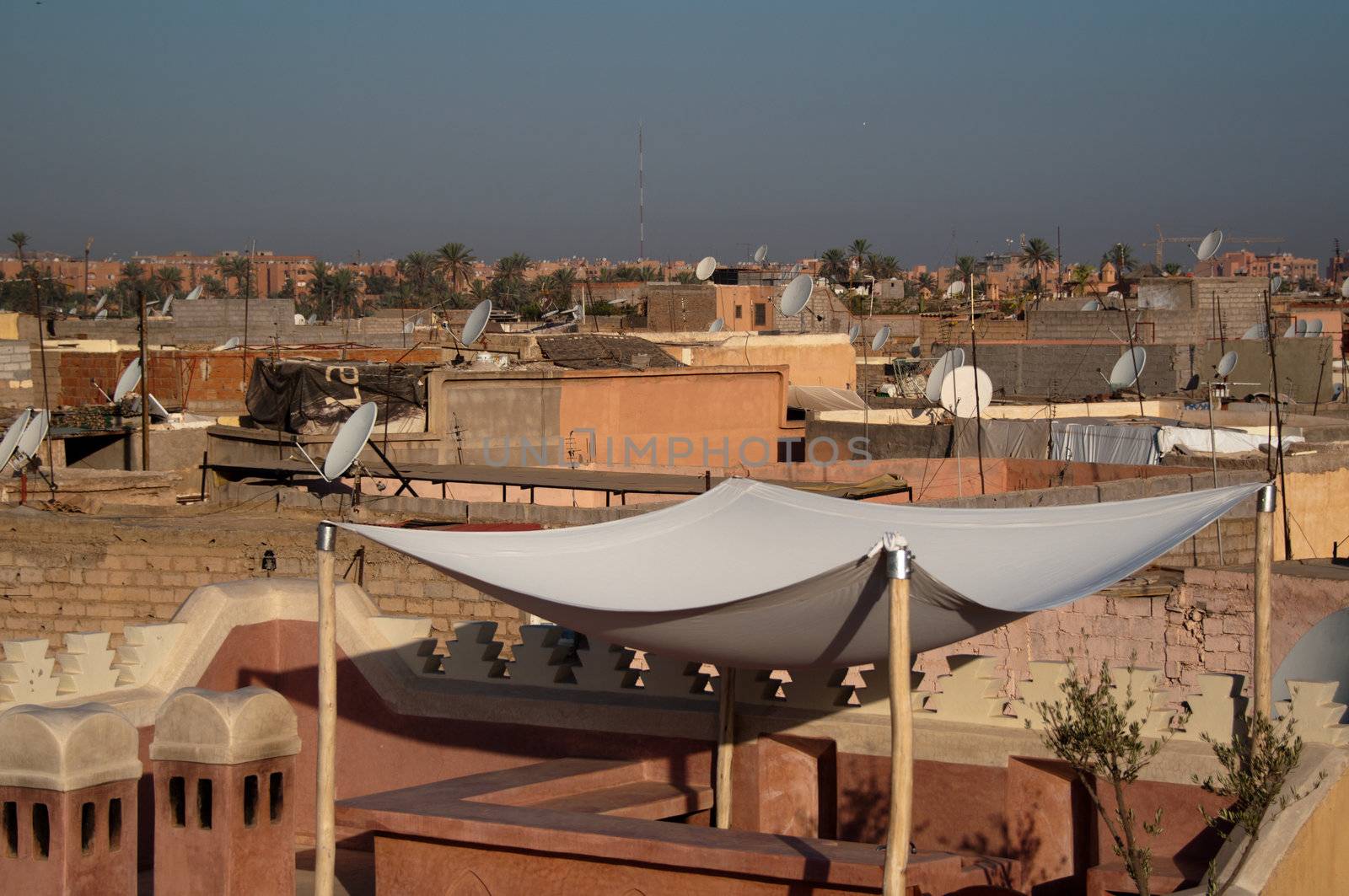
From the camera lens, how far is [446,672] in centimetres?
826

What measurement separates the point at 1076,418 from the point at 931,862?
1804cm

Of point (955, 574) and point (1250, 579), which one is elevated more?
point (955, 574)

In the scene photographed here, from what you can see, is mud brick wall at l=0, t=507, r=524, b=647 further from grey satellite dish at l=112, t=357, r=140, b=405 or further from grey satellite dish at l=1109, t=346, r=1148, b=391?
grey satellite dish at l=1109, t=346, r=1148, b=391

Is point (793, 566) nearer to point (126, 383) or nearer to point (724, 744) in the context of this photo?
→ point (724, 744)

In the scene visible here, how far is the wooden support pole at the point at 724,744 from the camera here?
731 centimetres

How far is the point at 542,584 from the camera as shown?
6137 millimetres

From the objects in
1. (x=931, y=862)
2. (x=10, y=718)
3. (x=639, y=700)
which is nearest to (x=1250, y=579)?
(x=639, y=700)

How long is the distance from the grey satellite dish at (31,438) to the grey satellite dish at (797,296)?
14011 millimetres

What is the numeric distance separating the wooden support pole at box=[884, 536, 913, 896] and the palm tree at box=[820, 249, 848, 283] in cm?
7646

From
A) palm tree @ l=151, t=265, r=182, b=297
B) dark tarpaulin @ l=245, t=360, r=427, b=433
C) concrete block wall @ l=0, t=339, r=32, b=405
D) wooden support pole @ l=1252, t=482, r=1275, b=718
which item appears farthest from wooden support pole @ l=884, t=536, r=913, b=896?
palm tree @ l=151, t=265, r=182, b=297

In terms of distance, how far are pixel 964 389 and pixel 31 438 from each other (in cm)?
1095

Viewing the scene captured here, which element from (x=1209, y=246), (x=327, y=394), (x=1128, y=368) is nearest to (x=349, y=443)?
(x=327, y=394)

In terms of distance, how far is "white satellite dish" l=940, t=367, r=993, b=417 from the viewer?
1872 cm

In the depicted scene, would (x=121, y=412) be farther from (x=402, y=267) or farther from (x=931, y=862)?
(x=402, y=267)
